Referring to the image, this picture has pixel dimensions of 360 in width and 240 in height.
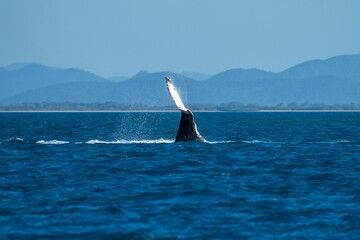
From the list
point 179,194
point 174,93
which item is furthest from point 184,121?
point 179,194

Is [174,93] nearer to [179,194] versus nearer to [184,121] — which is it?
[184,121]

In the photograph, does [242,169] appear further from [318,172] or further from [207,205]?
[207,205]

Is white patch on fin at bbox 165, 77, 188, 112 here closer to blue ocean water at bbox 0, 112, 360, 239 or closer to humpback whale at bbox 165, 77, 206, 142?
humpback whale at bbox 165, 77, 206, 142

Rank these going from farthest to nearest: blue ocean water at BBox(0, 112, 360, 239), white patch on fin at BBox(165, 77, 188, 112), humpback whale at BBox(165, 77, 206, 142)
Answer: humpback whale at BBox(165, 77, 206, 142) → white patch on fin at BBox(165, 77, 188, 112) → blue ocean water at BBox(0, 112, 360, 239)

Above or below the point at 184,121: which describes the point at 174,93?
above

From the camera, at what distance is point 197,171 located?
25719mm

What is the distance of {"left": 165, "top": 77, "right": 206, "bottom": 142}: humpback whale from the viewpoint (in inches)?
1177

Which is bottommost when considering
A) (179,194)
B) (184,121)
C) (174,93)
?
(179,194)

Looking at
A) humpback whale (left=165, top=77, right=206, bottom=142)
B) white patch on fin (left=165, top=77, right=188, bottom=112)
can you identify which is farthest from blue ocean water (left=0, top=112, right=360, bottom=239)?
white patch on fin (left=165, top=77, right=188, bottom=112)

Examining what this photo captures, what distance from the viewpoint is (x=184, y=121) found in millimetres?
31000

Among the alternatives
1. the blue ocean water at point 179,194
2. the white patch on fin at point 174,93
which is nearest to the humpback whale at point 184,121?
the white patch on fin at point 174,93

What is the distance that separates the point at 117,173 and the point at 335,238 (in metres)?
10.1

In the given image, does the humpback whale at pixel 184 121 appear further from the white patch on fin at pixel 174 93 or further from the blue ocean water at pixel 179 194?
the blue ocean water at pixel 179 194

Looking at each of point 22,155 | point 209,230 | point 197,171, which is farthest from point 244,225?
point 22,155
